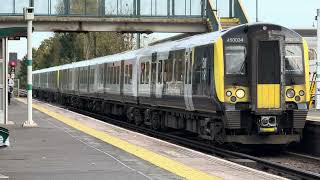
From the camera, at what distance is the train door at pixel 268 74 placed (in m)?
14.7

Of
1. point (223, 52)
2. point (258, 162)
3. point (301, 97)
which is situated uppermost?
point (223, 52)

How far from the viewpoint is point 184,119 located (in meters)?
18.5

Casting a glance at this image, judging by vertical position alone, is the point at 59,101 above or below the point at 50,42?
below

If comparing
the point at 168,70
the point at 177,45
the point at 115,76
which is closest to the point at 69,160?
the point at 177,45

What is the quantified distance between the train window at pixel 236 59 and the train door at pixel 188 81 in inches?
79.1

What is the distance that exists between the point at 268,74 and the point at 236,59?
0.83m

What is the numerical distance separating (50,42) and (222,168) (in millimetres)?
91480

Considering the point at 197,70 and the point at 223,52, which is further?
the point at 197,70

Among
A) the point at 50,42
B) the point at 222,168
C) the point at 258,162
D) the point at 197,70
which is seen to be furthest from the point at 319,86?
the point at 50,42

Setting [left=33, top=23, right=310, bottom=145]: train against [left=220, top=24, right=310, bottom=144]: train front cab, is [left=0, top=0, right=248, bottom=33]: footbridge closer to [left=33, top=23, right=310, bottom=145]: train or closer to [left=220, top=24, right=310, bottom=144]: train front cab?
[left=33, top=23, right=310, bottom=145]: train

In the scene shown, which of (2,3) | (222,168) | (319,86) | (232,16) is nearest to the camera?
(222,168)

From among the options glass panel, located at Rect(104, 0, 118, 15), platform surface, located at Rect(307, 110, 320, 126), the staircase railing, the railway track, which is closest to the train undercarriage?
the railway track

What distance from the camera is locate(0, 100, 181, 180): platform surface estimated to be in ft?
31.9

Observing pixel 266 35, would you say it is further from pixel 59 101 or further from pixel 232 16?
pixel 59 101
